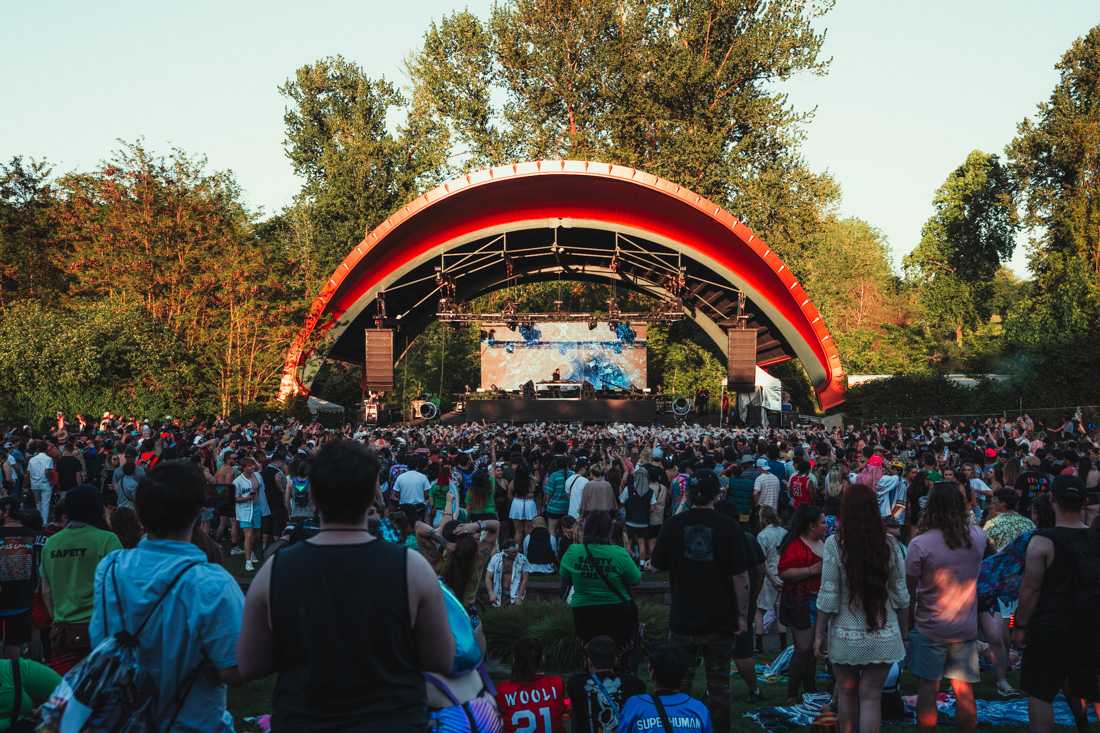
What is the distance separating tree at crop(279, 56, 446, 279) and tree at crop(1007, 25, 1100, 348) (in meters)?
24.4

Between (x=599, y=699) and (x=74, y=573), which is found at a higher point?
(x=74, y=573)

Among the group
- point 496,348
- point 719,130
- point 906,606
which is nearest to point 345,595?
point 906,606

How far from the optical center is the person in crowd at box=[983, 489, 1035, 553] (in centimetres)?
696

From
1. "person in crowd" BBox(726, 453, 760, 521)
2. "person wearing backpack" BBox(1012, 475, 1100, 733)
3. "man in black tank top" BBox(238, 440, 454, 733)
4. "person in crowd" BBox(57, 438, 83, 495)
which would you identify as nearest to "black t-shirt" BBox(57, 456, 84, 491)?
"person in crowd" BBox(57, 438, 83, 495)

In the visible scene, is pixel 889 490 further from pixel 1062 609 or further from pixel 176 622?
pixel 176 622

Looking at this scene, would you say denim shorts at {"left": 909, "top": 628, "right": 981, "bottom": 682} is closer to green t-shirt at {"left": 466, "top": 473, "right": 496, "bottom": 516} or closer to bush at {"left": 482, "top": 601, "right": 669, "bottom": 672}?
bush at {"left": 482, "top": 601, "right": 669, "bottom": 672}

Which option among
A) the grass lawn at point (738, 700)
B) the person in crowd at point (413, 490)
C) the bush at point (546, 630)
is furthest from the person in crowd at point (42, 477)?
the bush at point (546, 630)

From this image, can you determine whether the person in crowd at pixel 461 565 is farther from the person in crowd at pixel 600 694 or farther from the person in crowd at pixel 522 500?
the person in crowd at pixel 522 500

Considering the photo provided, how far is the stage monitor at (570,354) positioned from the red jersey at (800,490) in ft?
69.0

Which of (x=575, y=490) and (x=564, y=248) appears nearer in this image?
(x=575, y=490)

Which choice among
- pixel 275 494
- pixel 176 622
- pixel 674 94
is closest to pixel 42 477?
pixel 275 494

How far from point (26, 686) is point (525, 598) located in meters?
7.21

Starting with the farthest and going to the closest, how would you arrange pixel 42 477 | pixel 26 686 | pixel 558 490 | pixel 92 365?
pixel 92 365 < pixel 42 477 < pixel 558 490 < pixel 26 686

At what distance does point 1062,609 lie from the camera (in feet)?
17.0
